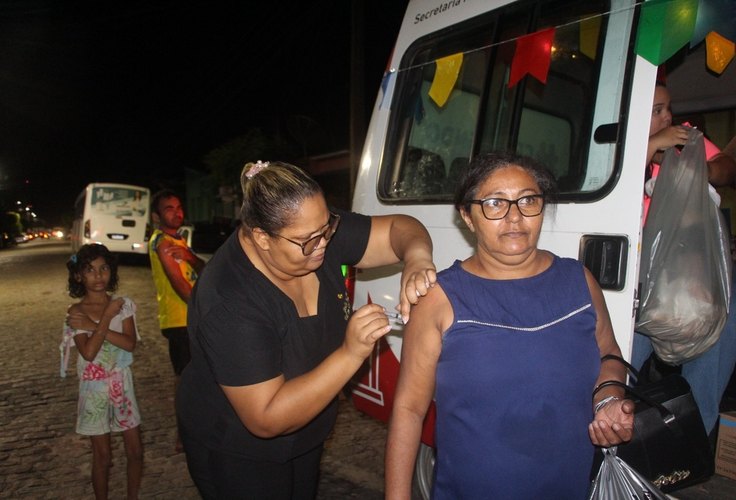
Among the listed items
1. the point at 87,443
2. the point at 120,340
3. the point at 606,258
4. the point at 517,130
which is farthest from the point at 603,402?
the point at 87,443

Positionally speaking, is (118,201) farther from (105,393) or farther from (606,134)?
(606,134)

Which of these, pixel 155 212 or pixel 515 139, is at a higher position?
pixel 515 139

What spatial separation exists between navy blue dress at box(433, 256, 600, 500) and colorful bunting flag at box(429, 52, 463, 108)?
1423mm

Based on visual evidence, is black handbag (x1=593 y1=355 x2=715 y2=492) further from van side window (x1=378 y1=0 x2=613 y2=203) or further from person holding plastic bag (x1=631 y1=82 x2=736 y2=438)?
van side window (x1=378 y1=0 x2=613 y2=203)

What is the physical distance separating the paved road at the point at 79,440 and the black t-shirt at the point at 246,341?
5.61 feet

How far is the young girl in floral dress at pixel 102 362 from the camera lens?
117 inches

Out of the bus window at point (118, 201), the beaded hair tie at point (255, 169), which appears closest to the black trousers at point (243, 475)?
the beaded hair tie at point (255, 169)

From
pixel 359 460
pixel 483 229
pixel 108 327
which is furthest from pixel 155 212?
pixel 483 229

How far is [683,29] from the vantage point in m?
1.92

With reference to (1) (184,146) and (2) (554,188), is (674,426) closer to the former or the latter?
(2) (554,188)

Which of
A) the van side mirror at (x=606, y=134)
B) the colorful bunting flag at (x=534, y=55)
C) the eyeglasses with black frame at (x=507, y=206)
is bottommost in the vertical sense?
the eyeglasses with black frame at (x=507, y=206)

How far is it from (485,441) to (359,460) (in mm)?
2459

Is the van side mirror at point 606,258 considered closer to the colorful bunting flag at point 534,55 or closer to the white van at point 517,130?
the white van at point 517,130

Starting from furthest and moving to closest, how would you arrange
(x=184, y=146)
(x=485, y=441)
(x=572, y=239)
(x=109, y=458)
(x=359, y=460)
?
(x=184, y=146) → (x=359, y=460) → (x=109, y=458) → (x=572, y=239) → (x=485, y=441)
